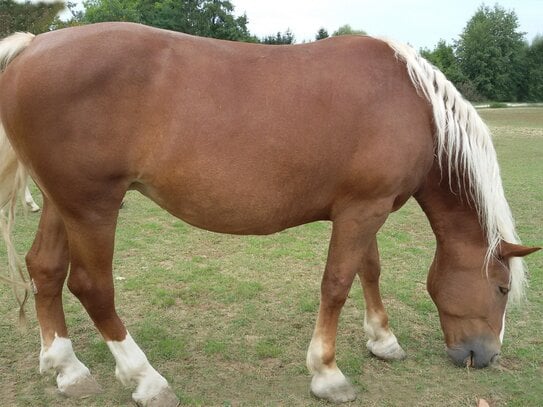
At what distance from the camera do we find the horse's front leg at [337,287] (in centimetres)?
255

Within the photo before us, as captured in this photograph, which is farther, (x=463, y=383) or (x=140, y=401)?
(x=463, y=383)

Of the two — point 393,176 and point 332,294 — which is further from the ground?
point 393,176

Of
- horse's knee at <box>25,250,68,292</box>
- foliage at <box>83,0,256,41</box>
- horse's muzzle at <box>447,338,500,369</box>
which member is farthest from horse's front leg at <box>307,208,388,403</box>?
foliage at <box>83,0,256,41</box>

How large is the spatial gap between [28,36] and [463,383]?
3105mm

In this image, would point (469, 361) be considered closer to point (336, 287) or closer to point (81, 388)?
point (336, 287)

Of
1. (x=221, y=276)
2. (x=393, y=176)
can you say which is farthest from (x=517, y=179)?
(x=393, y=176)

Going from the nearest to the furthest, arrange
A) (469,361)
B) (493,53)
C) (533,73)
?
1. (469,361)
2. (533,73)
3. (493,53)

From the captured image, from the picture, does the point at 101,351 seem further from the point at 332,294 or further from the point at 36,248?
the point at 332,294

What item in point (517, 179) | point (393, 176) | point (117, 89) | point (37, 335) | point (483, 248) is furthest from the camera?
point (517, 179)

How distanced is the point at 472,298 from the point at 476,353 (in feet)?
1.19

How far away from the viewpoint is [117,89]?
89.0 inches

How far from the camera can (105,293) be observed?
98.7 inches

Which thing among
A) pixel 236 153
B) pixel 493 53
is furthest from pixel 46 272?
pixel 493 53

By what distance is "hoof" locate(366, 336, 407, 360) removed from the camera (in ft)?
10.2
